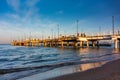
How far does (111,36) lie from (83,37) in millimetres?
14319

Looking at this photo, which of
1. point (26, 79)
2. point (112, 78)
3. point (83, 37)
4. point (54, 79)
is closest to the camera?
point (112, 78)

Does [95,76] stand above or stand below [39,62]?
above

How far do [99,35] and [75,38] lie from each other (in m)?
11.5

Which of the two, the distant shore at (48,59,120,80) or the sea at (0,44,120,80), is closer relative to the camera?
the distant shore at (48,59,120,80)

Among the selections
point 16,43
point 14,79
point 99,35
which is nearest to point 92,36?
point 99,35

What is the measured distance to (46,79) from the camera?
10258 millimetres

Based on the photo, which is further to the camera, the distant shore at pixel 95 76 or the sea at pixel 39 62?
the sea at pixel 39 62

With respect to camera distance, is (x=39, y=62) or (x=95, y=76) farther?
(x=39, y=62)

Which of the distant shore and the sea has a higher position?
the distant shore

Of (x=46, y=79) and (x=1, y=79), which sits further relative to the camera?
(x=1, y=79)

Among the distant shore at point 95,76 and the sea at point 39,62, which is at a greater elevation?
the distant shore at point 95,76

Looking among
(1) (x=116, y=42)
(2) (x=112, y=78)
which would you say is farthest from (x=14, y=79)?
(1) (x=116, y=42)

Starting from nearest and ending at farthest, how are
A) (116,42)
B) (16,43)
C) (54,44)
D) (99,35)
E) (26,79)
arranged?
(26,79) < (116,42) < (99,35) < (54,44) < (16,43)

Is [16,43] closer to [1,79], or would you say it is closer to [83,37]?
[83,37]
